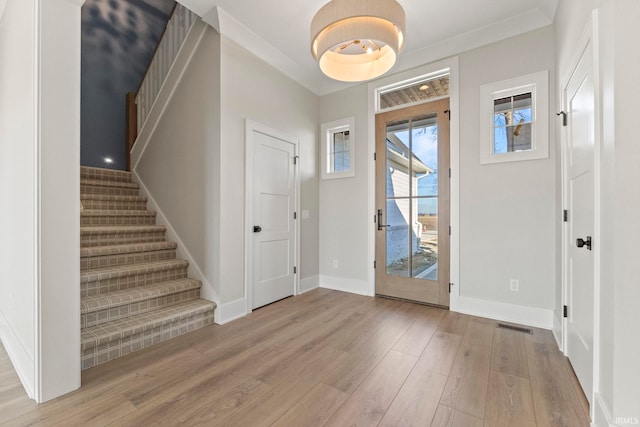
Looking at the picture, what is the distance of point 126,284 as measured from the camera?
263 centimetres

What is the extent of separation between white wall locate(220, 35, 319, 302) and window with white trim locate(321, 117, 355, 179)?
1.43 ft

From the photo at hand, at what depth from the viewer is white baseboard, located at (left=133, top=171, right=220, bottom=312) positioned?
9.49ft

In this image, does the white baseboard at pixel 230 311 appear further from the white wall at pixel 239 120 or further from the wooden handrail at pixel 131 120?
the wooden handrail at pixel 131 120

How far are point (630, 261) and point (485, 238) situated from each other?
1.79 meters

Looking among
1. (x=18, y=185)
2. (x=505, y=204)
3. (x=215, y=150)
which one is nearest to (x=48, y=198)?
(x=18, y=185)

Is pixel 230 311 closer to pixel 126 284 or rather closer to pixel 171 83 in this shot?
pixel 126 284

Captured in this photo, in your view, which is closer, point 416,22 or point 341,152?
point 416,22

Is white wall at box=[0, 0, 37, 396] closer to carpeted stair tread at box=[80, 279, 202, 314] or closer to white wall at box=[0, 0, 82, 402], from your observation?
white wall at box=[0, 0, 82, 402]

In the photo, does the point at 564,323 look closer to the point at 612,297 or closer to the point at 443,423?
the point at 612,297

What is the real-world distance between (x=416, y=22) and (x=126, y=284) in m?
3.93

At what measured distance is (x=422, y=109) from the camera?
Result: 3.34m

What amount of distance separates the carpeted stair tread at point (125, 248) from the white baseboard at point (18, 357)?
2.39 feet

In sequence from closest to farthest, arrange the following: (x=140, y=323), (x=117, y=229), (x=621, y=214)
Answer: (x=621, y=214), (x=140, y=323), (x=117, y=229)

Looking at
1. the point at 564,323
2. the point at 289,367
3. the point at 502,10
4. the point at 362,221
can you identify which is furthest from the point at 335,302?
the point at 502,10
